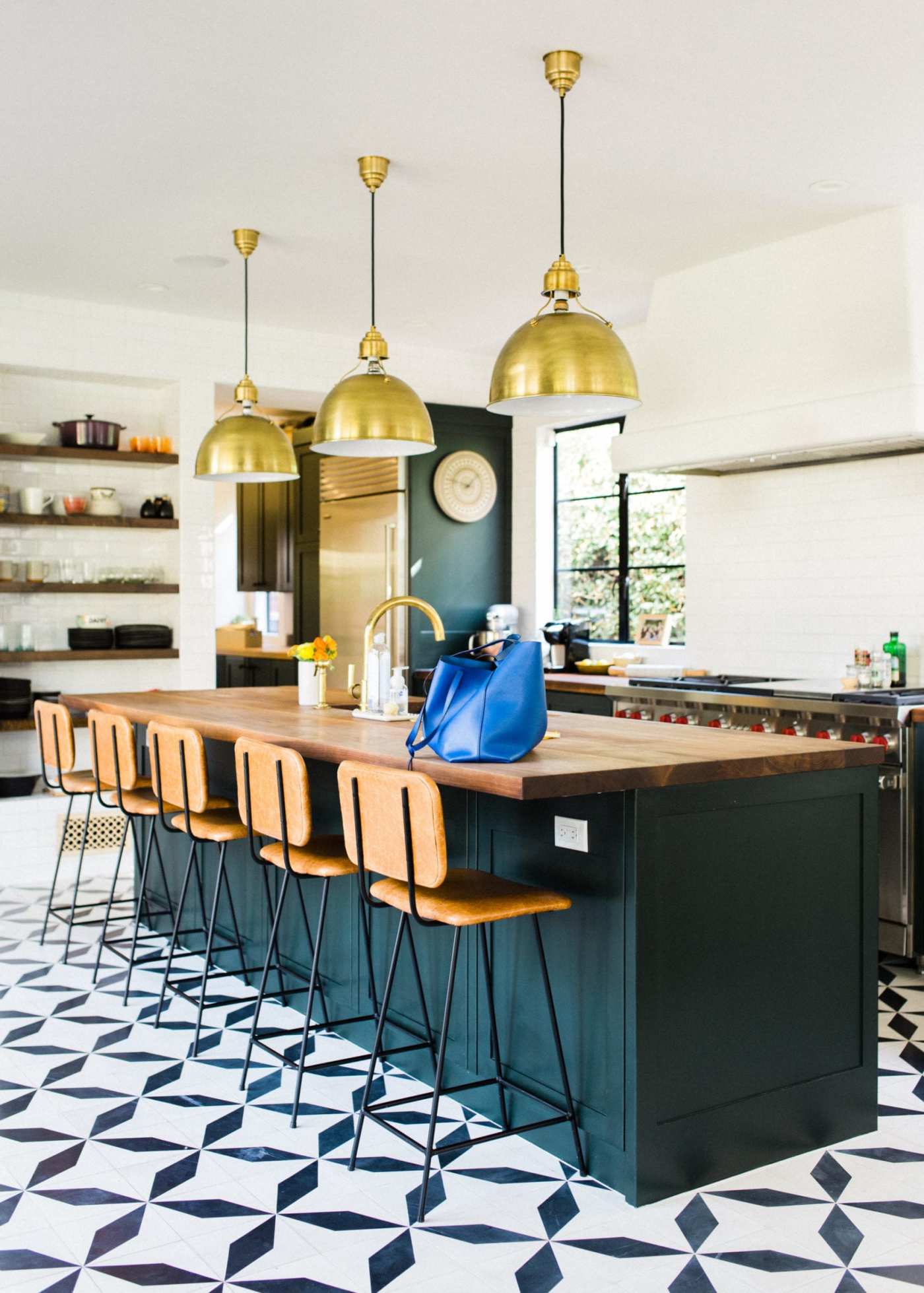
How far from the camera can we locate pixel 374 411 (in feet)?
13.5

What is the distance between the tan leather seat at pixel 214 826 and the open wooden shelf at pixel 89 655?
259 cm

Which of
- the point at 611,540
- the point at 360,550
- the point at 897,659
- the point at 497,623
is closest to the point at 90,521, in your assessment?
the point at 360,550

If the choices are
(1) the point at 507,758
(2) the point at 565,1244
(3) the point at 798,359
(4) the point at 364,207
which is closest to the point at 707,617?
(3) the point at 798,359

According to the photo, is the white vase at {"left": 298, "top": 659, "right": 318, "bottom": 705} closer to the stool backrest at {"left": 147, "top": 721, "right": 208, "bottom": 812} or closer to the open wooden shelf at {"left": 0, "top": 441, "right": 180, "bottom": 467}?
the stool backrest at {"left": 147, "top": 721, "right": 208, "bottom": 812}

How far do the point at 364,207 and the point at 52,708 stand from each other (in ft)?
7.64

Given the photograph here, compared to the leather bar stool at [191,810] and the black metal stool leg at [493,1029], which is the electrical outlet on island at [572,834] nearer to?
the black metal stool leg at [493,1029]

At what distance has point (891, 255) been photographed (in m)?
4.82

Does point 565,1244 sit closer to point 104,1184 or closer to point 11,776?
point 104,1184

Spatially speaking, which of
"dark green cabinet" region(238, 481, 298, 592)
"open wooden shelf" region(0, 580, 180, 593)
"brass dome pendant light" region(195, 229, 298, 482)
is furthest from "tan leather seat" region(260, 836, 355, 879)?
"dark green cabinet" region(238, 481, 298, 592)

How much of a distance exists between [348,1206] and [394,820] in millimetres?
873

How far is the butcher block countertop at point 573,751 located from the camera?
271 centimetres

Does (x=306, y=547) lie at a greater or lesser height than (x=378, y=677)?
greater

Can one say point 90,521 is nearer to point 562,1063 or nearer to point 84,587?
point 84,587

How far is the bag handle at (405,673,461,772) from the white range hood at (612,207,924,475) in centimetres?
256
